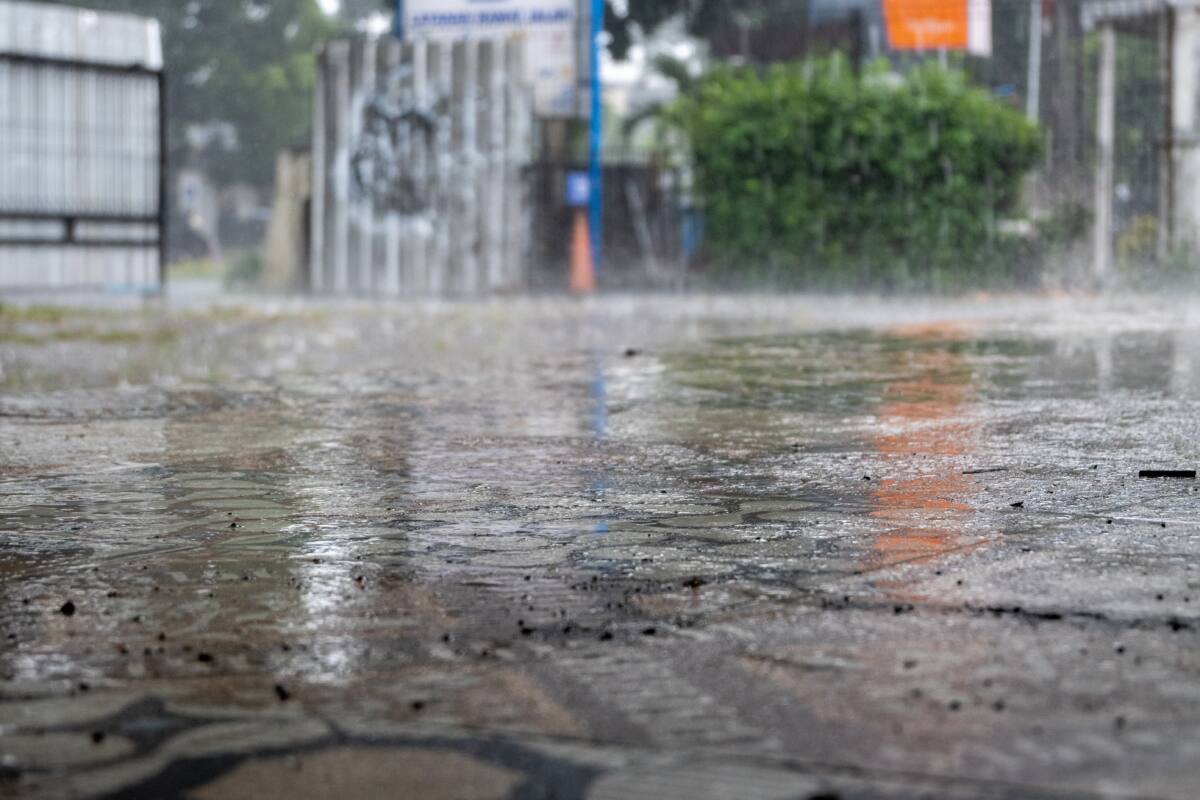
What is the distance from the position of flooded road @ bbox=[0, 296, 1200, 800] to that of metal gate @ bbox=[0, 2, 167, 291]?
11291mm

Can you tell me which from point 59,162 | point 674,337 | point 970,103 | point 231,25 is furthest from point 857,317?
point 231,25

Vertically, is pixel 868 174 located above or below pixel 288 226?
above

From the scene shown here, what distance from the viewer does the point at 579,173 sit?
25.3 meters

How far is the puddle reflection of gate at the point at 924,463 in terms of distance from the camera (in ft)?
15.9

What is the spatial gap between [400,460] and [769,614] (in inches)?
119

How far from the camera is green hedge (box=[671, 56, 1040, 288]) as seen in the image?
23.1 metres

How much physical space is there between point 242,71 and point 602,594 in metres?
56.5

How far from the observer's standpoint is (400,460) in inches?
269

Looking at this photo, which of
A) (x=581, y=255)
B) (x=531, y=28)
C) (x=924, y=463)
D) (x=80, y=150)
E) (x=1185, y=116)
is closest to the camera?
(x=924, y=463)

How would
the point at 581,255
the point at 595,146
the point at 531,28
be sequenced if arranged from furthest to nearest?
the point at 531,28, the point at 581,255, the point at 595,146

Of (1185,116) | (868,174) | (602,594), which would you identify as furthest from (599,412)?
(1185,116)

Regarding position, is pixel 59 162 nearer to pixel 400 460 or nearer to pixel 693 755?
pixel 400 460

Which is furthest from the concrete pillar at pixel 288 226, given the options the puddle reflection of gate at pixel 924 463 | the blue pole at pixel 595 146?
the puddle reflection of gate at pixel 924 463

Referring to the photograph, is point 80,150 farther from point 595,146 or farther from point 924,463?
point 924,463
